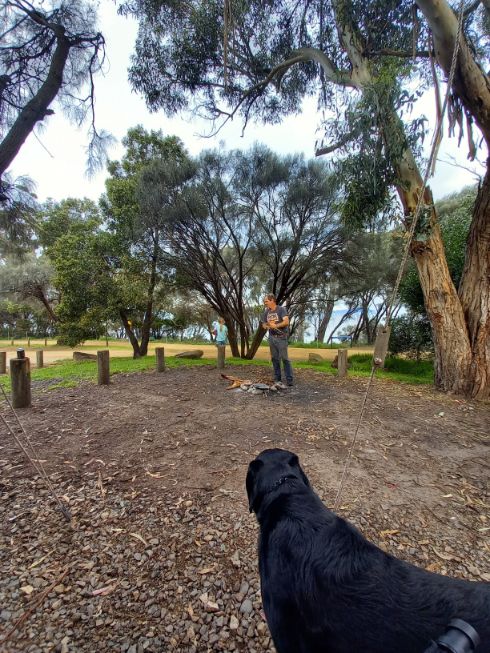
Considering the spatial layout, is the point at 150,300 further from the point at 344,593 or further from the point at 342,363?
the point at 344,593

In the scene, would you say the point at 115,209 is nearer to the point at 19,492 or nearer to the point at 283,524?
the point at 19,492

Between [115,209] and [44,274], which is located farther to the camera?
[44,274]

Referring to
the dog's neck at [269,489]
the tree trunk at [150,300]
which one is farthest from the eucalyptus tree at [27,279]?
the dog's neck at [269,489]

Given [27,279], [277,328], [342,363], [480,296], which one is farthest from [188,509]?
[27,279]

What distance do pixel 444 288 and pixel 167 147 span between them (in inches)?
425

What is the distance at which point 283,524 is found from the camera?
1166mm

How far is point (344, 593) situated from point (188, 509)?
1.55 meters

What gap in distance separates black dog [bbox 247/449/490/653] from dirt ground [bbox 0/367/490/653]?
0.55 metres

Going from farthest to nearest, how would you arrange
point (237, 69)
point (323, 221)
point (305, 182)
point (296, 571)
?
1. point (323, 221)
2. point (305, 182)
3. point (237, 69)
4. point (296, 571)

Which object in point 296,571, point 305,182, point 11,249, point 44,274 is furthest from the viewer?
point 44,274

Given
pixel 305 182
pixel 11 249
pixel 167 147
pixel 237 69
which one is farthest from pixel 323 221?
pixel 11 249

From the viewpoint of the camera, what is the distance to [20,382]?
443 centimetres

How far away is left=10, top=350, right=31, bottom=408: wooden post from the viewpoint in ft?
14.4

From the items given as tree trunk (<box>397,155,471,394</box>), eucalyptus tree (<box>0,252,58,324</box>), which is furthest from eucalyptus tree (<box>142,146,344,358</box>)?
eucalyptus tree (<box>0,252,58,324</box>)
